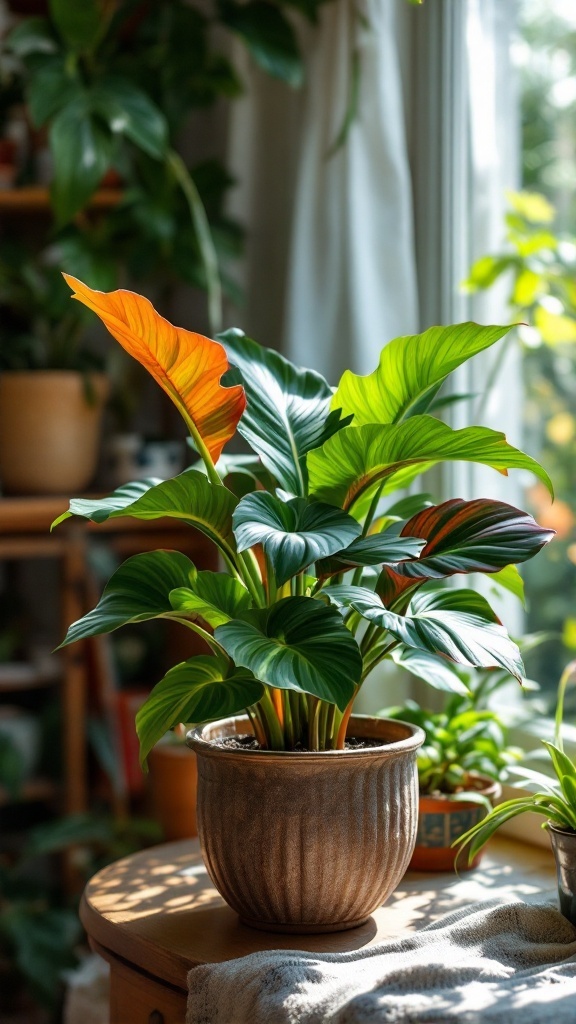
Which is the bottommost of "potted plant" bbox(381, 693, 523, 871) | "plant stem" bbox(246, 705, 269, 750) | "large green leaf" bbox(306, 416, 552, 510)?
"potted plant" bbox(381, 693, 523, 871)

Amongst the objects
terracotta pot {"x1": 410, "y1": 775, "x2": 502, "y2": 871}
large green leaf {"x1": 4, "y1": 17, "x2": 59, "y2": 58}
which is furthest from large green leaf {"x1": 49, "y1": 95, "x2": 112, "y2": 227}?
terracotta pot {"x1": 410, "y1": 775, "x2": 502, "y2": 871}

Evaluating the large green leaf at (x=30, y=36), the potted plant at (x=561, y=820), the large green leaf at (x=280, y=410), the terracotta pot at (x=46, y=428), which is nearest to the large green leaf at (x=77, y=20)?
the large green leaf at (x=30, y=36)

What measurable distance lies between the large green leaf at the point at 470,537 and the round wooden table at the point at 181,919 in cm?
36

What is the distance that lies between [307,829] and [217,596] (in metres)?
0.22

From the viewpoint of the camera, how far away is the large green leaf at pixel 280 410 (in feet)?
3.38

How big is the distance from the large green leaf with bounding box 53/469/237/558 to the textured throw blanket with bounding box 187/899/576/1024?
1.21 ft

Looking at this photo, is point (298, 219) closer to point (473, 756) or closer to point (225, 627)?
point (473, 756)

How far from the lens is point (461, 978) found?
2.78 feet

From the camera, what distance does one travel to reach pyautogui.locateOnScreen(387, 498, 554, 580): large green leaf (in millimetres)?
903

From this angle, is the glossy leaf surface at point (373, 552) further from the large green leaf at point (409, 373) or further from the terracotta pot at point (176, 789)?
the terracotta pot at point (176, 789)

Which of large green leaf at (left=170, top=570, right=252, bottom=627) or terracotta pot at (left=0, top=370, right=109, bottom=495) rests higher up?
terracotta pot at (left=0, top=370, right=109, bottom=495)

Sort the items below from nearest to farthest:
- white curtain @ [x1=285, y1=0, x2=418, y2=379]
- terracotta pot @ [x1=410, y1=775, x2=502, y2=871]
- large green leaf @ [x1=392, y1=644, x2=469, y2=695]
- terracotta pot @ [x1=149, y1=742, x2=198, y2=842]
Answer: large green leaf @ [x1=392, y1=644, x2=469, y2=695] → terracotta pot @ [x1=410, y1=775, x2=502, y2=871] → terracotta pot @ [x1=149, y1=742, x2=198, y2=842] → white curtain @ [x1=285, y1=0, x2=418, y2=379]

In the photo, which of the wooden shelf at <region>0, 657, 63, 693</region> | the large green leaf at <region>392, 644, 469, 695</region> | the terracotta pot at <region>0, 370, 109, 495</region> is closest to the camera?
the large green leaf at <region>392, 644, 469, 695</region>

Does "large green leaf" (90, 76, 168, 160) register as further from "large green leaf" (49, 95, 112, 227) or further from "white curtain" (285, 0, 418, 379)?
"white curtain" (285, 0, 418, 379)
